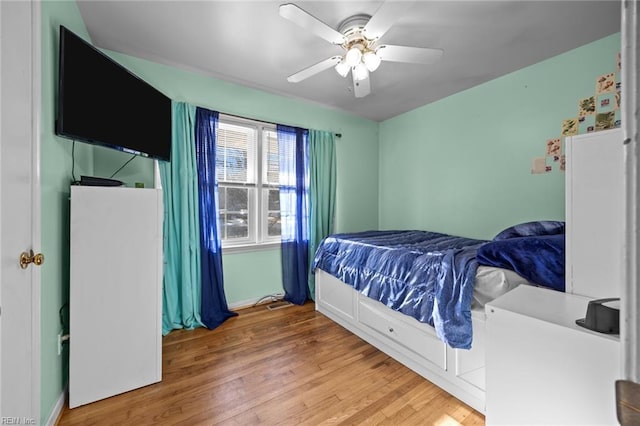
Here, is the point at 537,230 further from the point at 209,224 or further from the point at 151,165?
the point at 151,165

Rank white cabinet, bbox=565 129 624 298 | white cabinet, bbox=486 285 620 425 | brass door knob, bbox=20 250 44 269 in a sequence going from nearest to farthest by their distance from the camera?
white cabinet, bbox=486 285 620 425, white cabinet, bbox=565 129 624 298, brass door knob, bbox=20 250 44 269

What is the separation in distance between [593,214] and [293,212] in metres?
2.58

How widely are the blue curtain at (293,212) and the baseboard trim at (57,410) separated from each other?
1.95 metres

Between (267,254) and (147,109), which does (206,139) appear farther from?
(267,254)

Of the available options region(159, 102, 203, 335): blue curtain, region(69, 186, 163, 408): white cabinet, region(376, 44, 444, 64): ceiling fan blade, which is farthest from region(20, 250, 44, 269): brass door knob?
region(376, 44, 444, 64): ceiling fan blade

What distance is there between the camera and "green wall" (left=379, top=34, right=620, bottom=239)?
224 cm

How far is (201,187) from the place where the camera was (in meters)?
2.59

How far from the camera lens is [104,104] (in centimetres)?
160

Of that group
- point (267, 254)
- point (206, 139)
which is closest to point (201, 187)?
point (206, 139)

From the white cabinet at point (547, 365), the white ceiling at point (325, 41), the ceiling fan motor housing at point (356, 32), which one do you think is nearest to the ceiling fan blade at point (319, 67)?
the ceiling fan motor housing at point (356, 32)

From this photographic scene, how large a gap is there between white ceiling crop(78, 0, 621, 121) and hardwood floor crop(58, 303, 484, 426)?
2.48 meters

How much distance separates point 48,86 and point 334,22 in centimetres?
175

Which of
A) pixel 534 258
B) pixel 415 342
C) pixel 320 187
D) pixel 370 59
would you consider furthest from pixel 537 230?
pixel 320 187

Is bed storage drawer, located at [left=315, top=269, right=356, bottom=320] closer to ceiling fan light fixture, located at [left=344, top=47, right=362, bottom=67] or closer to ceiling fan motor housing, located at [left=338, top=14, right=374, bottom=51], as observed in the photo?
ceiling fan light fixture, located at [left=344, top=47, right=362, bottom=67]
